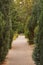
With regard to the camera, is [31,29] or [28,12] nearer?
[31,29]

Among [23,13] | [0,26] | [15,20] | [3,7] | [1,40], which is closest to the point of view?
[0,26]

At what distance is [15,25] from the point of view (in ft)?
80.5

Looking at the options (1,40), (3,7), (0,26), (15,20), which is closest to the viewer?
Result: (0,26)

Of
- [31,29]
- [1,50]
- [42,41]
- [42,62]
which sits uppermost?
[42,41]

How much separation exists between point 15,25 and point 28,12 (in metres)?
13.5

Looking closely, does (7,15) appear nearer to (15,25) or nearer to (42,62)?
(42,62)

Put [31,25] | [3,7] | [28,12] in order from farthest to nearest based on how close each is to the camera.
Result: [28,12], [31,25], [3,7]

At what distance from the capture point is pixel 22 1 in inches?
1499

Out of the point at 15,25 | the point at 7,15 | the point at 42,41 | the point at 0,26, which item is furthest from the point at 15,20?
the point at 42,41

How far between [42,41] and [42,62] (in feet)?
2.31

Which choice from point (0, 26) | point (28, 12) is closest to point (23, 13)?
point (28, 12)

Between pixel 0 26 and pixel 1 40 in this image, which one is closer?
pixel 0 26

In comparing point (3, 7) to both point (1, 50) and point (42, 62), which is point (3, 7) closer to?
point (1, 50)

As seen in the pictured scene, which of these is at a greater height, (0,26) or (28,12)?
(0,26)
